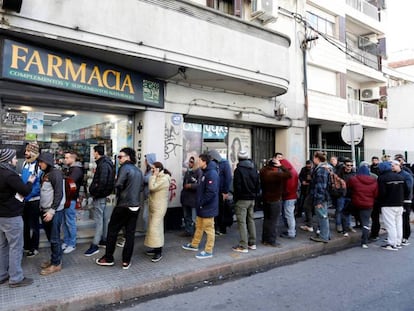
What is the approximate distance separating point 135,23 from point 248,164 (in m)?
3.42

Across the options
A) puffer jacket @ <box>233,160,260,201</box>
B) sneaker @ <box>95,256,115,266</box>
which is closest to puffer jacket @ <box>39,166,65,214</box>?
sneaker @ <box>95,256,115,266</box>

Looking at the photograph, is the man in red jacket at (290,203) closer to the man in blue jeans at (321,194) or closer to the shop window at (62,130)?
the man in blue jeans at (321,194)

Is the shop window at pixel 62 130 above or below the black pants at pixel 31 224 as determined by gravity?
above

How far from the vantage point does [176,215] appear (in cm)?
758

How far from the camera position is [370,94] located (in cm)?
1689

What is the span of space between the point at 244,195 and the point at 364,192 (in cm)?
283

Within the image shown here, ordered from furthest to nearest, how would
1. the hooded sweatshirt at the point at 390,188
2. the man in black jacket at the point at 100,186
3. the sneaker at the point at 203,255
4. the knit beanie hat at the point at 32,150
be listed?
the hooded sweatshirt at the point at 390,188 → the sneaker at the point at 203,255 → the man in black jacket at the point at 100,186 → the knit beanie hat at the point at 32,150

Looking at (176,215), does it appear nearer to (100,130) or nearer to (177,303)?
(100,130)

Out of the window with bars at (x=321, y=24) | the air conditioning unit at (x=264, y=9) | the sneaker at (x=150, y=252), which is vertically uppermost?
the window with bars at (x=321, y=24)

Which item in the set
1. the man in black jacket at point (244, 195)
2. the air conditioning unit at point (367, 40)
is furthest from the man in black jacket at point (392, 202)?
the air conditioning unit at point (367, 40)

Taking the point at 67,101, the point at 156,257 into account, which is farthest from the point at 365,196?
the point at 67,101

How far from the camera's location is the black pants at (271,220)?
621 cm

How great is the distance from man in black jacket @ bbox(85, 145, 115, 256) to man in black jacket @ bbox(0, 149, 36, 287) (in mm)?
1339

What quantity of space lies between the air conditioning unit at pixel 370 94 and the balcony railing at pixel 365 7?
12.8 feet
